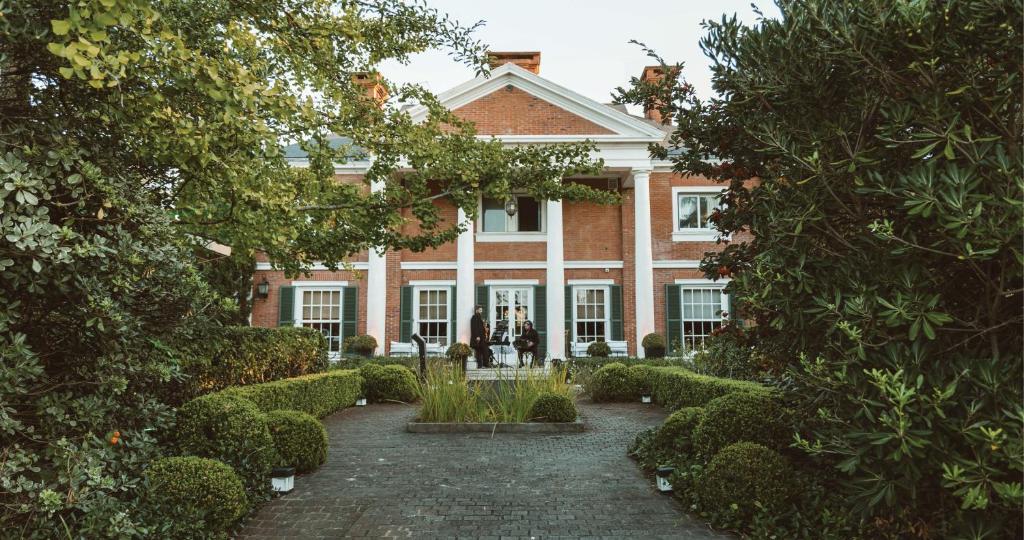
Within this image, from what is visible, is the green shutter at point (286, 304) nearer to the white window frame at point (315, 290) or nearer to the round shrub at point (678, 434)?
the white window frame at point (315, 290)

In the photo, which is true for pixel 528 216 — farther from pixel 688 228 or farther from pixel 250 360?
pixel 250 360

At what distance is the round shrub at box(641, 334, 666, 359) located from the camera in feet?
60.5

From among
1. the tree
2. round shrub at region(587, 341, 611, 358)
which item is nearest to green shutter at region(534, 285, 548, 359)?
round shrub at region(587, 341, 611, 358)

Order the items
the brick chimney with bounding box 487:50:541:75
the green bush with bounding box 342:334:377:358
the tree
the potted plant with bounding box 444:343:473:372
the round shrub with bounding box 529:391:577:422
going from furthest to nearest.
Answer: the brick chimney with bounding box 487:50:541:75 → the green bush with bounding box 342:334:377:358 → the potted plant with bounding box 444:343:473:372 → the round shrub with bounding box 529:391:577:422 → the tree

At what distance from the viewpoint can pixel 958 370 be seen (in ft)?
9.09

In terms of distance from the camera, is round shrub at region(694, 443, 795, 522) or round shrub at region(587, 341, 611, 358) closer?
round shrub at region(694, 443, 795, 522)

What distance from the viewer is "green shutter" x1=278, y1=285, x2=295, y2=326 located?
67.1 ft

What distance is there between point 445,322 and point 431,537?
1597cm

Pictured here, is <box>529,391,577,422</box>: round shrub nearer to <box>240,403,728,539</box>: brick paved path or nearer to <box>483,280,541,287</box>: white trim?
<box>240,403,728,539</box>: brick paved path

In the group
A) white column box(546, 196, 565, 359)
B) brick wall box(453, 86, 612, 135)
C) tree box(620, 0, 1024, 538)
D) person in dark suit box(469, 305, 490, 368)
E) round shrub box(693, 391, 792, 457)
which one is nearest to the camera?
tree box(620, 0, 1024, 538)

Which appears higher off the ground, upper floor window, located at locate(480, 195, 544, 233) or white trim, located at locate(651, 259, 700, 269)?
upper floor window, located at locate(480, 195, 544, 233)

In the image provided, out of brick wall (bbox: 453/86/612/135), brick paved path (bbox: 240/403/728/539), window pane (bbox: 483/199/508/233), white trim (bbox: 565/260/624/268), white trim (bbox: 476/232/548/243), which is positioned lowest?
brick paved path (bbox: 240/403/728/539)

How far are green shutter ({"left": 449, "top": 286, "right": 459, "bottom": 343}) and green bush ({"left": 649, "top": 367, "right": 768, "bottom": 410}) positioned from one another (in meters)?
9.02

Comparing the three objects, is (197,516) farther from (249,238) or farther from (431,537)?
(249,238)
